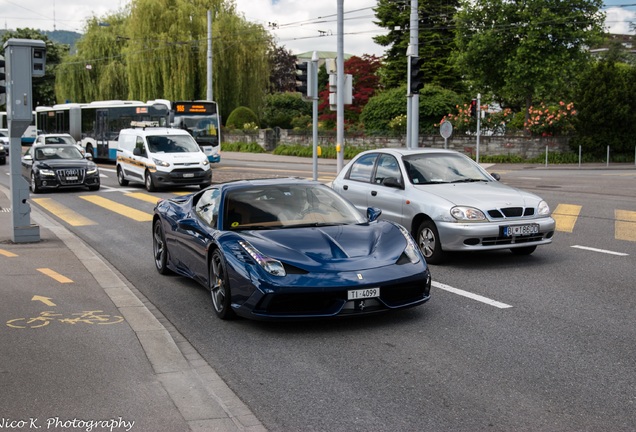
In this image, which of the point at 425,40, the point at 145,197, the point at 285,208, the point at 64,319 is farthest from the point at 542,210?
the point at 425,40

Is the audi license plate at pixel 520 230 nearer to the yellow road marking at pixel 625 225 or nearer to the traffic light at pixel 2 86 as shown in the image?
the yellow road marking at pixel 625 225

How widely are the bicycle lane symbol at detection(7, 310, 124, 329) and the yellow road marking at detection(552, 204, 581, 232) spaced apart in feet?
29.1

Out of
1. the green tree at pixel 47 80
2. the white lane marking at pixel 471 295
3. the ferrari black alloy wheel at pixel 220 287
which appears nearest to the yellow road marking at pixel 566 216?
the white lane marking at pixel 471 295

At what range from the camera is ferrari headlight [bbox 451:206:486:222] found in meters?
9.95

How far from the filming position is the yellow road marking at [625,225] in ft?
42.4

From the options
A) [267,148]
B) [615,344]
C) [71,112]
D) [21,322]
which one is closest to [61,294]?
[21,322]

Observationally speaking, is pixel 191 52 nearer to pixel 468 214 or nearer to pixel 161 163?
pixel 161 163

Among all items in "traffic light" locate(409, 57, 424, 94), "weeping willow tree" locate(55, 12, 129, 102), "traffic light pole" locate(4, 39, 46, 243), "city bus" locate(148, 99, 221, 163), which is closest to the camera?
"traffic light pole" locate(4, 39, 46, 243)

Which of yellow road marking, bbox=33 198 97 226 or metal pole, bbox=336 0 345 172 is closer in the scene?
yellow road marking, bbox=33 198 97 226

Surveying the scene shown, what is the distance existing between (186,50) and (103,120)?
12049 millimetres

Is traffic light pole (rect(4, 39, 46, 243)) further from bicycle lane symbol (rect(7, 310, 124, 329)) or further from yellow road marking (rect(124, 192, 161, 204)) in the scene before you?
yellow road marking (rect(124, 192, 161, 204))

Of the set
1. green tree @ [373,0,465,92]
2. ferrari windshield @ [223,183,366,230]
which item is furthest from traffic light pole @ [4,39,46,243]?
green tree @ [373,0,465,92]

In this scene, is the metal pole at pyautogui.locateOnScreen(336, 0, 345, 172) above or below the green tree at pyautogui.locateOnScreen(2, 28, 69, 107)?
below

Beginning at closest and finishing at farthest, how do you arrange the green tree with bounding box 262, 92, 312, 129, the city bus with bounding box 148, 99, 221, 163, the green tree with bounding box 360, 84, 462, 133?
the city bus with bounding box 148, 99, 221, 163
the green tree with bounding box 360, 84, 462, 133
the green tree with bounding box 262, 92, 312, 129
